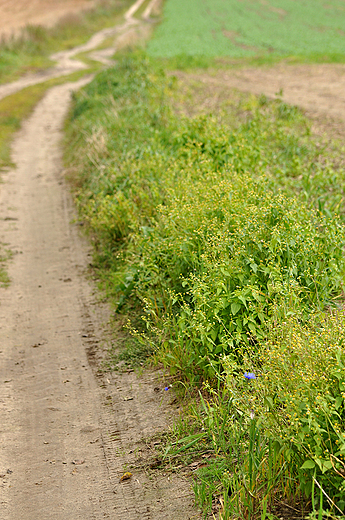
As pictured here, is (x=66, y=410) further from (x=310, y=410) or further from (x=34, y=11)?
(x=34, y=11)

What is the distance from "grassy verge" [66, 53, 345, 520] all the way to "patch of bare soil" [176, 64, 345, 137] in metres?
2.74

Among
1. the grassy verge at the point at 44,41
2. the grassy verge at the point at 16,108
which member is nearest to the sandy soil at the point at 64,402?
the grassy verge at the point at 16,108

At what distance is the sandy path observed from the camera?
3.52 metres

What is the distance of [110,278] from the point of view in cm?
650

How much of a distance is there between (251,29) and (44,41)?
49.2ft

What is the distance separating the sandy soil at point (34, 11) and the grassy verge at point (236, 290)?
27.8 m

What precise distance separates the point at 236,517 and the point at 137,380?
188 centimetres

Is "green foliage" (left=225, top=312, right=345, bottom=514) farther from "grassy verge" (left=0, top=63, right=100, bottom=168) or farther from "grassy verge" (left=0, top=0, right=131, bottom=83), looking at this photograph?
"grassy verge" (left=0, top=0, right=131, bottom=83)

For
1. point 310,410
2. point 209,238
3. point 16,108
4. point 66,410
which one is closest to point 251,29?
point 16,108

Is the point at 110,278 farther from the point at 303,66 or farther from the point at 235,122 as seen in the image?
the point at 303,66

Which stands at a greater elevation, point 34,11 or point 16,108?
point 16,108

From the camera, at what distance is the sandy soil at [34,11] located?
3682 cm

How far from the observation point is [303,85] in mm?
18516

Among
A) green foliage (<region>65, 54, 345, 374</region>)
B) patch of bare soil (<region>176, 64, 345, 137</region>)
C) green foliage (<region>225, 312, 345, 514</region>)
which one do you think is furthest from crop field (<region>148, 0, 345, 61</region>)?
green foliage (<region>225, 312, 345, 514</region>)
